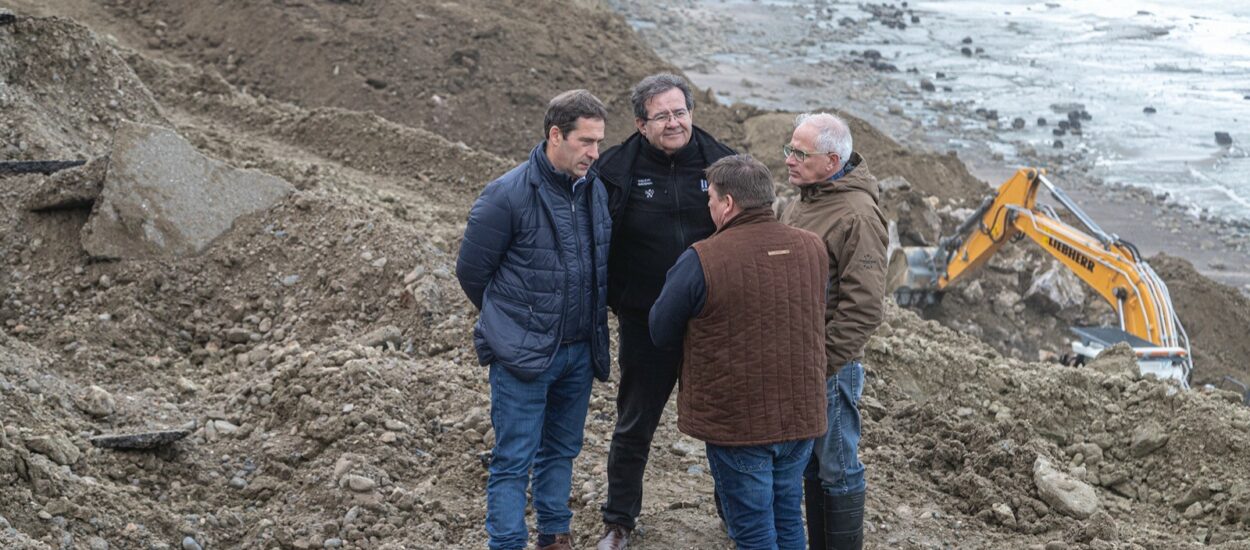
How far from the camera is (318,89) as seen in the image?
16.3 m

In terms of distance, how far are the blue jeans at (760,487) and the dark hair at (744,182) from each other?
2.79 feet

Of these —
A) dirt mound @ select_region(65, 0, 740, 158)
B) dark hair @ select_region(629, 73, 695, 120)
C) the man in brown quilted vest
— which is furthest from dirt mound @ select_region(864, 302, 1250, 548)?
dirt mound @ select_region(65, 0, 740, 158)

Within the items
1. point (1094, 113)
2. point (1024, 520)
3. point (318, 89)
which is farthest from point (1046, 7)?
point (1024, 520)

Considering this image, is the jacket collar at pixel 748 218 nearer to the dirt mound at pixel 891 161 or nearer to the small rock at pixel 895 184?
the small rock at pixel 895 184

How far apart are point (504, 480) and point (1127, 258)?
337 inches

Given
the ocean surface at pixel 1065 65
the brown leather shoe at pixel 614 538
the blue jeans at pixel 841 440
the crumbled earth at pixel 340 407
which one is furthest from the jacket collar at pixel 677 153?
the ocean surface at pixel 1065 65

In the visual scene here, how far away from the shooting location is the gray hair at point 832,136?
15.1 feet

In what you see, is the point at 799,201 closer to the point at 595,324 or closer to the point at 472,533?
the point at 595,324

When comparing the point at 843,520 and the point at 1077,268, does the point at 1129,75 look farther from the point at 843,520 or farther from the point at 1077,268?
the point at 843,520

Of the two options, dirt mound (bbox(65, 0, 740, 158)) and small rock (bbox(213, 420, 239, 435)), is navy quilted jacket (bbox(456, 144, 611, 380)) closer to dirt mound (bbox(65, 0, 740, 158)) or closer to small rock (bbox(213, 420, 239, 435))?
small rock (bbox(213, 420, 239, 435))

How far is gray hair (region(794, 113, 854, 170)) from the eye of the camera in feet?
15.1

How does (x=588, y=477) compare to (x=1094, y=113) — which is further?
(x=1094, y=113)

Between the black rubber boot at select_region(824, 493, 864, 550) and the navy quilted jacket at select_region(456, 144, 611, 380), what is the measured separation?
1.24 m

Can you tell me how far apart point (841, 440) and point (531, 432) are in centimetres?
116
